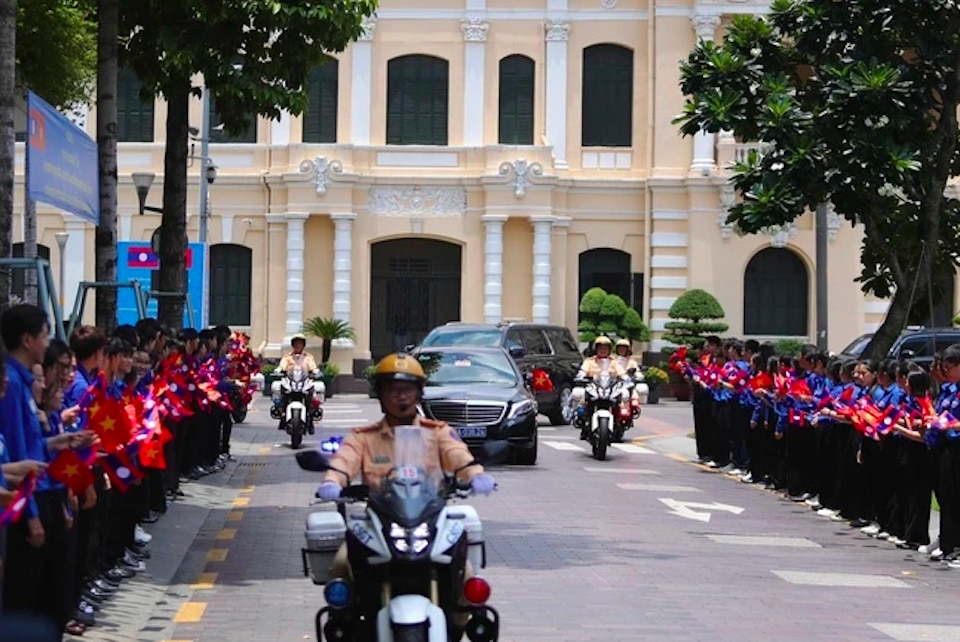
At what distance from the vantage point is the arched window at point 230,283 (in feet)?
155

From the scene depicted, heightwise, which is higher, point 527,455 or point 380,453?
point 380,453

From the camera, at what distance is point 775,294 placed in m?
47.1

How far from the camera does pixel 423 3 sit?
46438mm

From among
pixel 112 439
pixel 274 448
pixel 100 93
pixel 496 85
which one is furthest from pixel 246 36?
pixel 496 85

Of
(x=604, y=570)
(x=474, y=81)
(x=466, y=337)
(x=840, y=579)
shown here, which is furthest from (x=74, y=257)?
(x=840, y=579)

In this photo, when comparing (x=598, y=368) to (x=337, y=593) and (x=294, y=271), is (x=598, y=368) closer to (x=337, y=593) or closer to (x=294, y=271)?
(x=337, y=593)

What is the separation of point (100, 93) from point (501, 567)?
27.7 ft

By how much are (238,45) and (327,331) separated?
79.2 feet

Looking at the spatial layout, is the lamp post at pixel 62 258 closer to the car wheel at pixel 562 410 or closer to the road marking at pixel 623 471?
the car wheel at pixel 562 410

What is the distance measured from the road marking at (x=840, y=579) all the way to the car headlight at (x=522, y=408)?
9.45 meters

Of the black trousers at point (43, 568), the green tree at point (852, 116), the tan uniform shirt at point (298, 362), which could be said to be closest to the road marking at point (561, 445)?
the tan uniform shirt at point (298, 362)

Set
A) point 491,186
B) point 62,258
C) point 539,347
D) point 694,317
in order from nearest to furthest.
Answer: point 539,347, point 62,258, point 694,317, point 491,186

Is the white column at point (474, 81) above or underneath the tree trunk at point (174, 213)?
above

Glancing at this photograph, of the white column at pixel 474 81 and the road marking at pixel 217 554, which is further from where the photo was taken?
the white column at pixel 474 81
